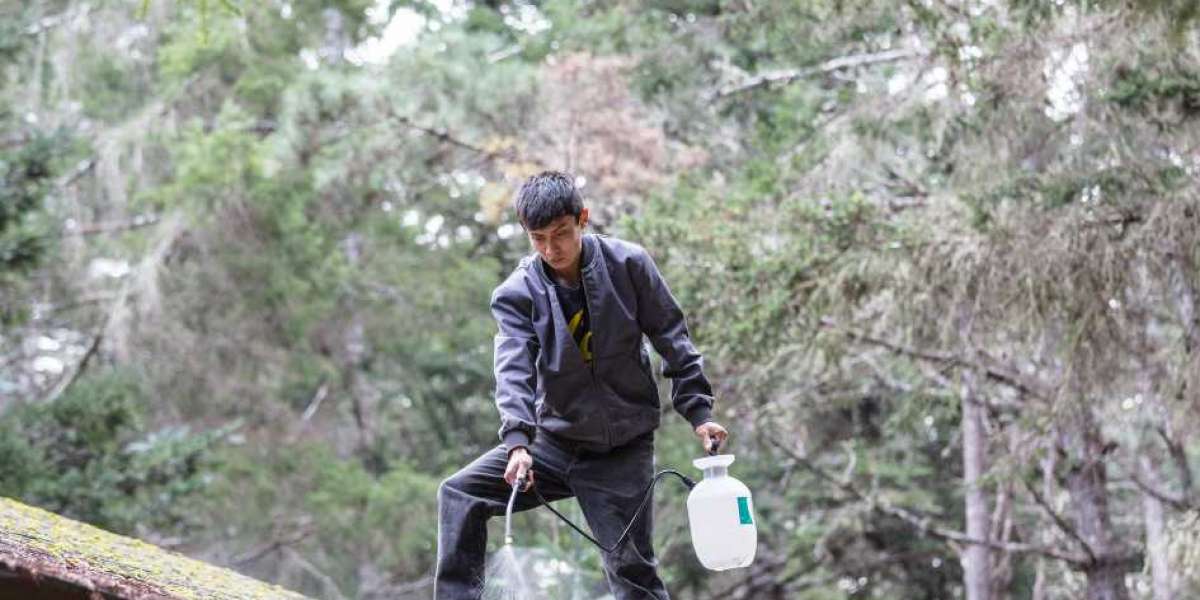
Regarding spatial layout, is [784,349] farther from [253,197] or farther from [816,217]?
[253,197]

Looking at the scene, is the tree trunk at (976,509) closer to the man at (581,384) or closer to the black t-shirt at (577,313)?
the man at (581,384)

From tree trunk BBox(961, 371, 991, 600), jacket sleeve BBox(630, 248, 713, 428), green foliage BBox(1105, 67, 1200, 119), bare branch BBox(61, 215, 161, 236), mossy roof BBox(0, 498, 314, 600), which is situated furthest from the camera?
bare branch BBox(61, 215, 161, 236)

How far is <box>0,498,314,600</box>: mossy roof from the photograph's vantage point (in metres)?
3.17

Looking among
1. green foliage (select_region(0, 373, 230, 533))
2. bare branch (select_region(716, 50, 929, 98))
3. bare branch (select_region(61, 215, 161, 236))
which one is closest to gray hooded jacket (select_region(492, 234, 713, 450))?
bare branch (select_region(716, 50, 929, 98))

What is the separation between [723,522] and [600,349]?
0.59 m

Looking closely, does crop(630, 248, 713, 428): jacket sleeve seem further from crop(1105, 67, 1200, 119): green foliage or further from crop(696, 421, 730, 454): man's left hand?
crop(1105, 67, 1200, 119): green foliage

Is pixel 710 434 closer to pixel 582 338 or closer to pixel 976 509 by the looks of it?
pixel 582 338

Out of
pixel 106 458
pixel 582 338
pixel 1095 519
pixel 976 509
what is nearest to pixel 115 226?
pixel 106 458

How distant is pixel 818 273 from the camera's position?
26.2 feet

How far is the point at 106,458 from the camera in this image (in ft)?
34.1

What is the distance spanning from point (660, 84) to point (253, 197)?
15.0ft

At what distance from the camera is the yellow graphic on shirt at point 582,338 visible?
12.9 feet

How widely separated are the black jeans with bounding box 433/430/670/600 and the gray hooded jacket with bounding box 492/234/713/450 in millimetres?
69

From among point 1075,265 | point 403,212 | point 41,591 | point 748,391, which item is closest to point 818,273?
point 1075,265
